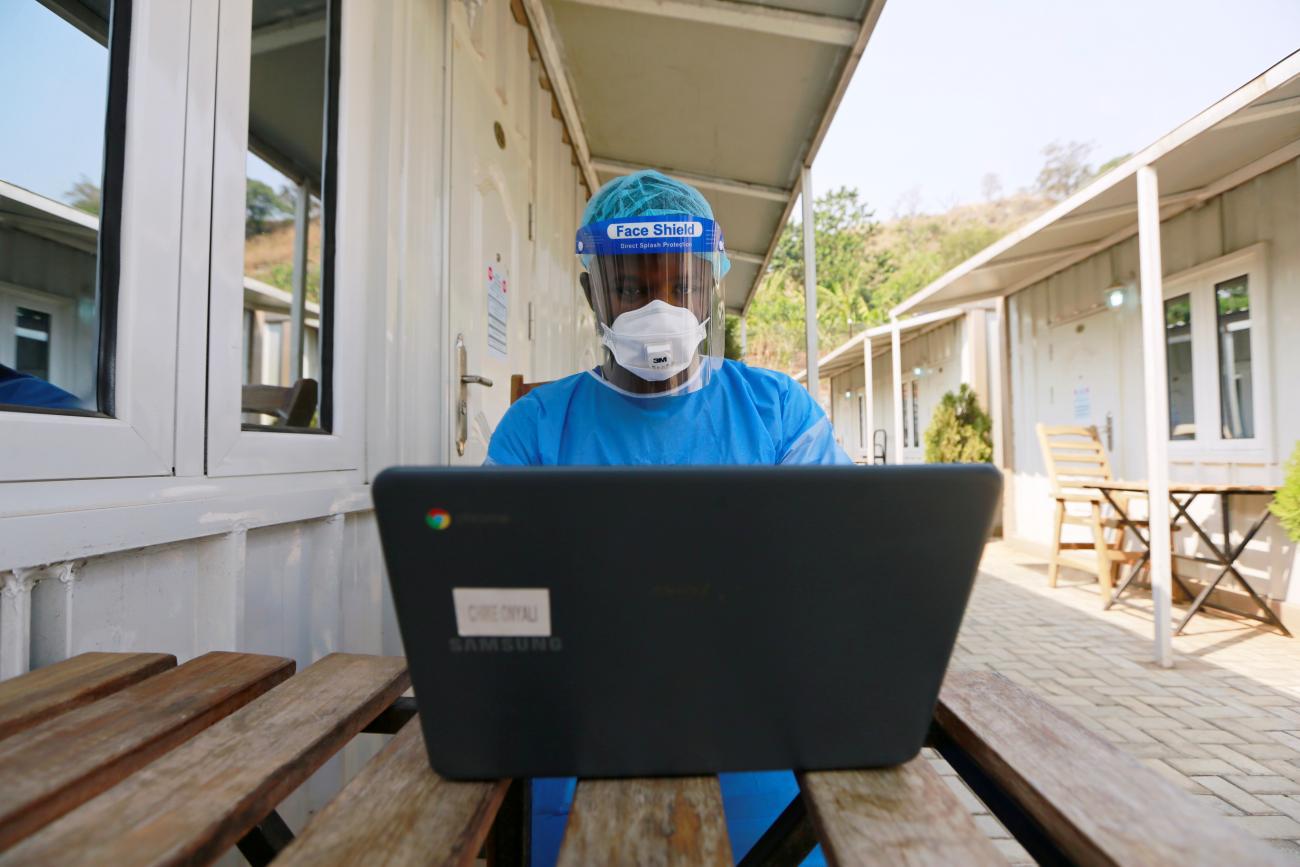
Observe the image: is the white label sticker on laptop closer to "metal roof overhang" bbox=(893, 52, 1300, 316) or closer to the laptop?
the laptop

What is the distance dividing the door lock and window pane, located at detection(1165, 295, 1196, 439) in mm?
5652

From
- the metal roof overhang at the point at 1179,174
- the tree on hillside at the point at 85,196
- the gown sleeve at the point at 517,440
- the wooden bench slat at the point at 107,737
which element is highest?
the metal roof overhang at the point at 1179,174

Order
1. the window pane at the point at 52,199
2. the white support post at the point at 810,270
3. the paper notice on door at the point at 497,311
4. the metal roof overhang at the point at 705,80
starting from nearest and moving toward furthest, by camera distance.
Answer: the window pane at the point at 52,199
the paper notice on door at the point at 497,311
the metal roof overhang at the point at 705,80
the white support post at the point at 810,270

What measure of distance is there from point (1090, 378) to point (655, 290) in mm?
7238

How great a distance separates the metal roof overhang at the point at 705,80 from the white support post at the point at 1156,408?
1.93 m

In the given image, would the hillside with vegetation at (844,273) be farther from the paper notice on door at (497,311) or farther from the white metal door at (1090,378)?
the paper notice on door at (497,311)

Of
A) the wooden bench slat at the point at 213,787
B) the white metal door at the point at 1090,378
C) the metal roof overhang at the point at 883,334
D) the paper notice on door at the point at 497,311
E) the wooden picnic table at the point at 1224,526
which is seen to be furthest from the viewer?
the metal roof overhang at the point at 883,334

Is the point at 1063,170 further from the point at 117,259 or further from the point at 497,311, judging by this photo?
the point at 117,259

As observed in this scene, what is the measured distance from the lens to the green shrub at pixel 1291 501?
13.2ft

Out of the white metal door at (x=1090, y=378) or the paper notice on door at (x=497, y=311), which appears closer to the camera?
the paper notice on door at (x=497, y=311)

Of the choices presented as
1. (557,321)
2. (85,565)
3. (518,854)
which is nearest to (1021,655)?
(557,321)

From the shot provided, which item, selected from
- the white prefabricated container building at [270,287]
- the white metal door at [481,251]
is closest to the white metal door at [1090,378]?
the white prefabricated container building at [270,287]

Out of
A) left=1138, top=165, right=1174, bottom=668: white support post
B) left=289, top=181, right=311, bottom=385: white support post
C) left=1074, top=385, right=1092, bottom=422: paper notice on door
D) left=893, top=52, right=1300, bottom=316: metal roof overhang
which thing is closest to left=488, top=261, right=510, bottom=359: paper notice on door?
left=289, top=181, right=311, bottom=385: white support post

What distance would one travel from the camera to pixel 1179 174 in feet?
15.4
